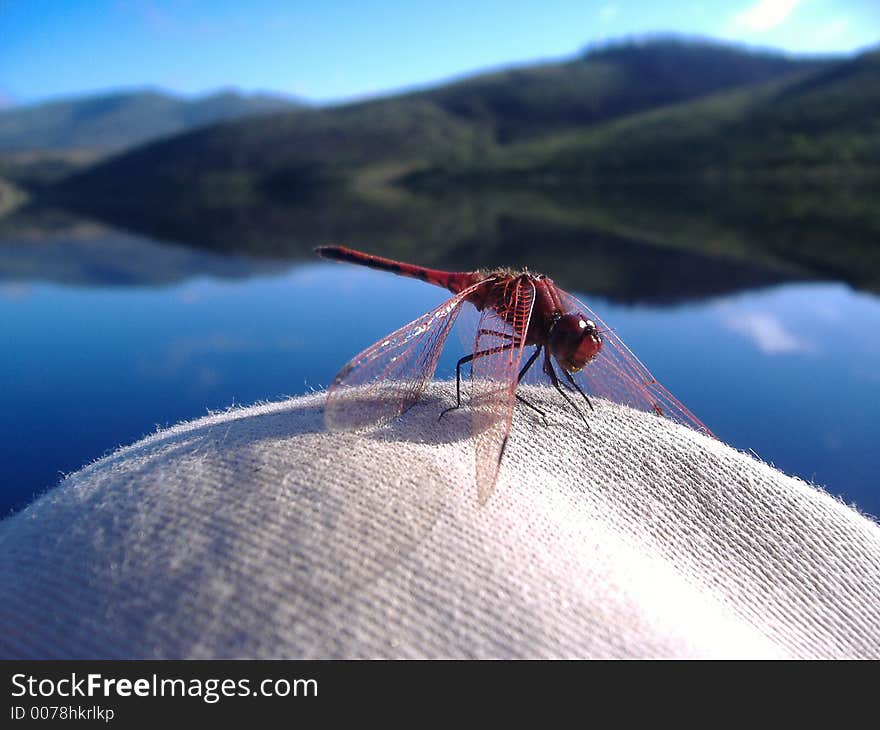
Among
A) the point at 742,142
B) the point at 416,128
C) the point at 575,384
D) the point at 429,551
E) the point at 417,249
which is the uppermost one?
the point at 416,128

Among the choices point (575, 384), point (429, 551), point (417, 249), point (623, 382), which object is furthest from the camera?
point (417, 249)

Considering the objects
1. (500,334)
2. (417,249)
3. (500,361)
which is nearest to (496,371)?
(500,361)

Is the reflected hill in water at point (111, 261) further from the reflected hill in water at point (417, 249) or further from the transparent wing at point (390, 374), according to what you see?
the transparent wing at point (390, 374)

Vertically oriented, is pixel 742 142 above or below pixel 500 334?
above

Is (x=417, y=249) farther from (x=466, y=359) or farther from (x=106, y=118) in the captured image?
(x=106, y=118)

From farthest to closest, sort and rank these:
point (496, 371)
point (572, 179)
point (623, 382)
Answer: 1. point (572, 179)
2. point (623, 382)
3. point (496, 371)

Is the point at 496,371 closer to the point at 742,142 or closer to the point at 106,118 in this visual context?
the point at 742,142

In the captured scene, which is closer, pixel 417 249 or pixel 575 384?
pixel 575 384

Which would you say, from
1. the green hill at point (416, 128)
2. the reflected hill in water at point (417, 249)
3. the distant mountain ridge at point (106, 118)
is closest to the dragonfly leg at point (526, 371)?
the reflected hill in water at point (417, 249)

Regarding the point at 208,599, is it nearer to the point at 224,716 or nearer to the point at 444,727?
the point at 224,716
